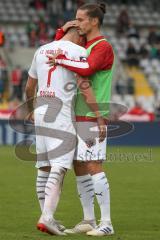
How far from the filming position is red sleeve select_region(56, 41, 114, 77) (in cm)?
909

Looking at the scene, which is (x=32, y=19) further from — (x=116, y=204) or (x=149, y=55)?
(x=116, y=204)

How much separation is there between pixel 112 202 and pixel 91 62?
12.9 ft

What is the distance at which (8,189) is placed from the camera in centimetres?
1415

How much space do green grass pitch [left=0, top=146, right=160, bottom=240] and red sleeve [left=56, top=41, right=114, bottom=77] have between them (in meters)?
1.70

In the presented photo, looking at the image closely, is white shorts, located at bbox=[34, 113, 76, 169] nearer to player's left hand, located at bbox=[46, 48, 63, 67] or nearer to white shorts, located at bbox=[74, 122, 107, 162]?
white shorts, located at bbox=[74, 122, 107, 162]

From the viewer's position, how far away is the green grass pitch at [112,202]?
9.45 metres

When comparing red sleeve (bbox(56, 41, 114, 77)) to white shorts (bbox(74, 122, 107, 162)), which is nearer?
red sleeve (bbox(56, 41, 114, 77))

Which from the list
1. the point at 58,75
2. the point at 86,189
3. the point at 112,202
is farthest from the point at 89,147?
the point at 112,202

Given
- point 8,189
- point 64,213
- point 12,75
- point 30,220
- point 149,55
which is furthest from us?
point 149,55

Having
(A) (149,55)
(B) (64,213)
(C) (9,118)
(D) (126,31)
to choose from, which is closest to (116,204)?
(B) (64,213)

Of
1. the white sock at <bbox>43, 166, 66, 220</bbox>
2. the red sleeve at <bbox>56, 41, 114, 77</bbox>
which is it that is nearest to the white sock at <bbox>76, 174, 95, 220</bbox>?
the white sock at <bbox>43, 166, 66, 220</bbox>

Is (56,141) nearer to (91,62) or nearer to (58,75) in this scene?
(58,75)

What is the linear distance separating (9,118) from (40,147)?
682 inches

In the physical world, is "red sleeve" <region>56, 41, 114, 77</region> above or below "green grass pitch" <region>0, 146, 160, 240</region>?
above
